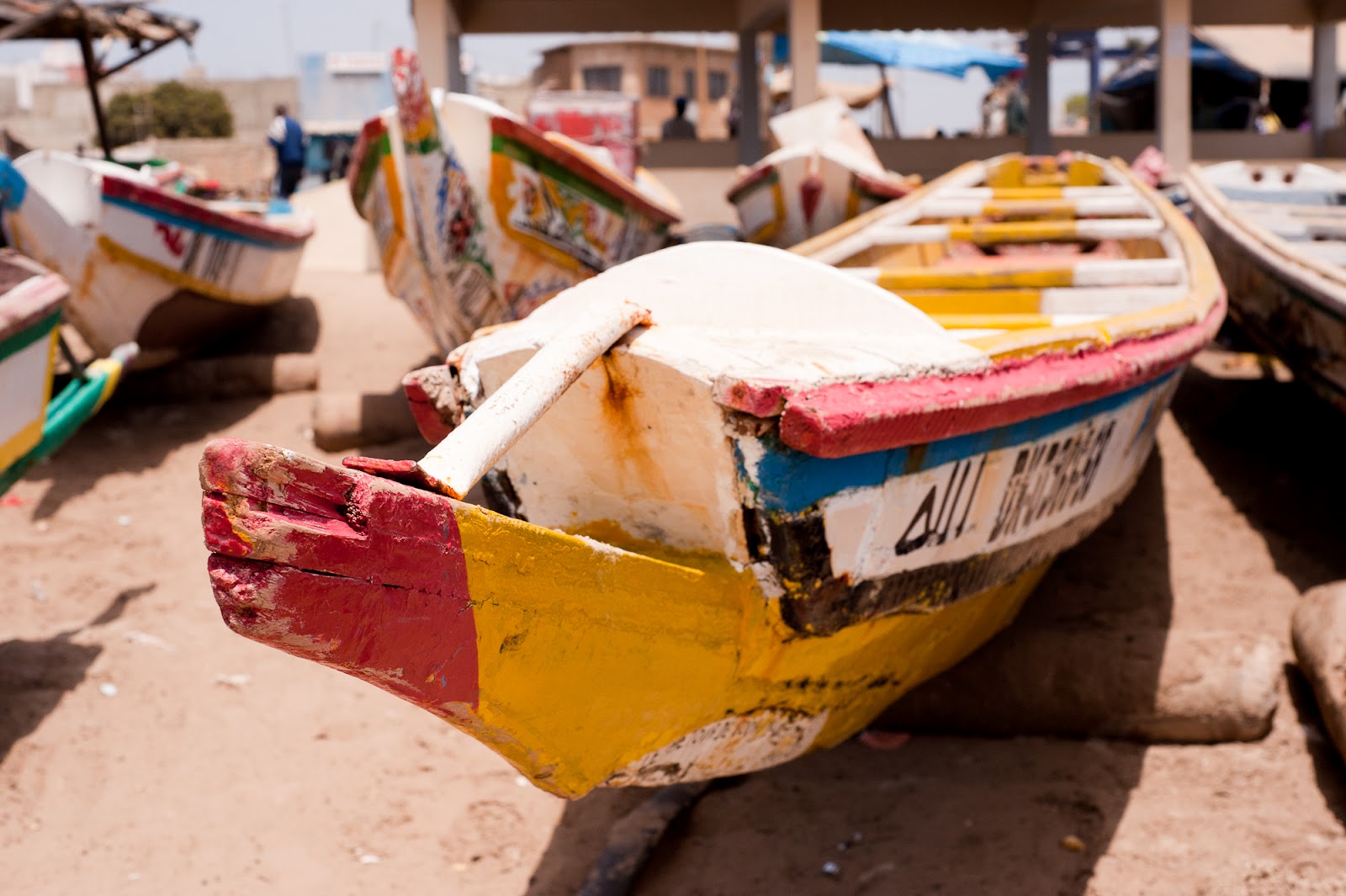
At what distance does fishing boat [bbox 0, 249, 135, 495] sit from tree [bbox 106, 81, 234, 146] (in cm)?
3021

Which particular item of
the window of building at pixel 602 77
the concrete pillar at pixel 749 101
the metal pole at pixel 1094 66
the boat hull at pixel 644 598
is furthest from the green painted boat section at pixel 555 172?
the window of building at pixel 602 77

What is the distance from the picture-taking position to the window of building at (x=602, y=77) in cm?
3284

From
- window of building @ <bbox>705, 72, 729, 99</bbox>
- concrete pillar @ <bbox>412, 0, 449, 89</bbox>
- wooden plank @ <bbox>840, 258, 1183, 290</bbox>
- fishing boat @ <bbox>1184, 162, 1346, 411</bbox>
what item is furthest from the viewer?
window of building @ <bbox>705, 72, 729, 99</bbox>

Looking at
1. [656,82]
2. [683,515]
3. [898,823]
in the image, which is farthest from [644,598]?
[656,82]

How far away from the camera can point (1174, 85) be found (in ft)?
35.8

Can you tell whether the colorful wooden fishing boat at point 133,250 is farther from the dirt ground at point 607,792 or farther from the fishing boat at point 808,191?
the fishing boat at point 808,191

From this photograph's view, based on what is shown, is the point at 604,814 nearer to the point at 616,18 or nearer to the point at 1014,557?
the point at 1014,557

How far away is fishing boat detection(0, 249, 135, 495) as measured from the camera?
14.1ft

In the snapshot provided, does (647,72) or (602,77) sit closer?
(602,77)

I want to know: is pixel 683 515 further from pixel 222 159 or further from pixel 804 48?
pixel 222 159

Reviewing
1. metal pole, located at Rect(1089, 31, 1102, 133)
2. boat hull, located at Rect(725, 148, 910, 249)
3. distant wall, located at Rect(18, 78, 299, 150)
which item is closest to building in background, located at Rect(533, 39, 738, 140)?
distant wall, located at Rect(18, 78, 299, 150)

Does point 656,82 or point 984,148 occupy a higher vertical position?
point 656,82

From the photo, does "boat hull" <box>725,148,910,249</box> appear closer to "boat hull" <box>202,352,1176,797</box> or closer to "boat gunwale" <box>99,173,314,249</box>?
"boat gunwale" <box>99,173,314,249</box>

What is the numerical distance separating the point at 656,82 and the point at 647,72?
650 mm
